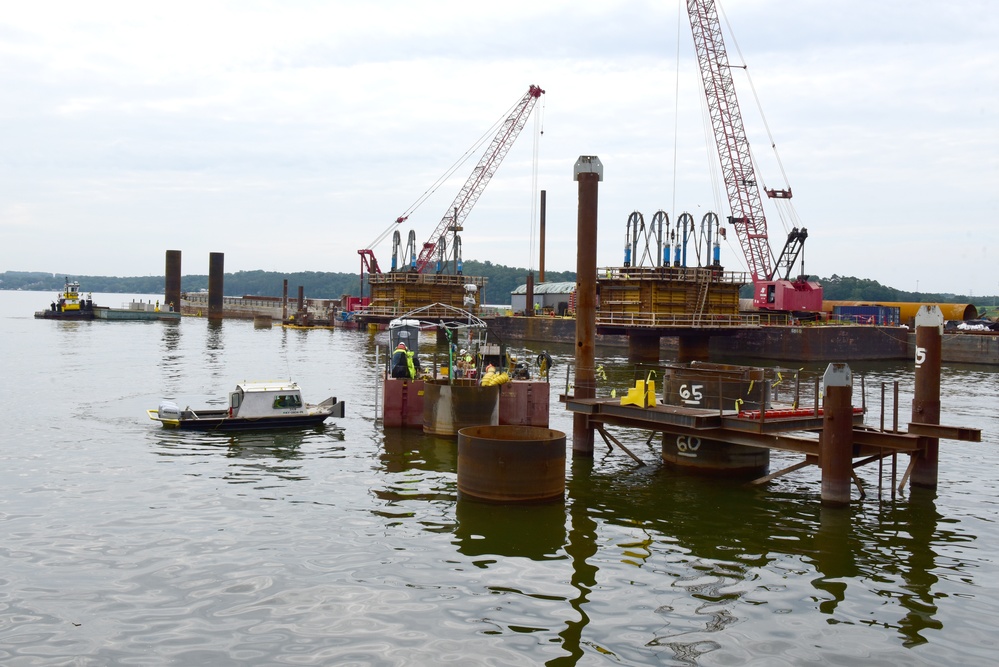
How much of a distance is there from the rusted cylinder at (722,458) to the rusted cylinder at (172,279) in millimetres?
123345

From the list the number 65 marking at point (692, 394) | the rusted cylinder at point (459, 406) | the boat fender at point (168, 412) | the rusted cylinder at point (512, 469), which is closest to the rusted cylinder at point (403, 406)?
the rusted cylinder at point (459, 406)

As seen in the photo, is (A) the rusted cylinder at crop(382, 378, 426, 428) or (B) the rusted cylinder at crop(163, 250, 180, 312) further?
(B) the rusted cylinder at crop(163, 250, 180, 312)

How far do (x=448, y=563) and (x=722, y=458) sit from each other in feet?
35.1

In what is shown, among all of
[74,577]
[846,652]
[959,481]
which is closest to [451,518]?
[74,577]

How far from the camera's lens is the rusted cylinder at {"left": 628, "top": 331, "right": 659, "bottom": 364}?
75.0 metres

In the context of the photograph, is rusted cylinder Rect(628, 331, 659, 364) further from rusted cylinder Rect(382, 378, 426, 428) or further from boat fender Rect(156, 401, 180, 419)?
boat fender Rect(156, 401, 180, 419)

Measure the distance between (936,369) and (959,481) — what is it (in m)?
4.71

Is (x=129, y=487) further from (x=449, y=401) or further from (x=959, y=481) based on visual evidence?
(x=959, y=481)

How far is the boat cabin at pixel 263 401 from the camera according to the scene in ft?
105

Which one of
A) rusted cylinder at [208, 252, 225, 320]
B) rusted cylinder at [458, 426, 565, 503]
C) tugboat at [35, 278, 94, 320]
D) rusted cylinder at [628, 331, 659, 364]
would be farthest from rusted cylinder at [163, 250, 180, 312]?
rusted cylinder at [458, 426, 565, 503]

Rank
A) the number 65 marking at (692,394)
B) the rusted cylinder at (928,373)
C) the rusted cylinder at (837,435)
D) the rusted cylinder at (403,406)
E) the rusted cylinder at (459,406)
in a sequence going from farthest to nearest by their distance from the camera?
1. the rusted cylinder at (403,406)
2. the rusted cylinder at (459,406)
3. the number 65 marking at (692,394)
4. the rusted cylinder at (928,373)
5. the rusted cylinder at (837,435)

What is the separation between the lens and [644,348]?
7556 cm

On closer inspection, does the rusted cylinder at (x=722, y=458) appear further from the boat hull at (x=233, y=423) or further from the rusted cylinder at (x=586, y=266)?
the boat hull at (x=233, y=423)

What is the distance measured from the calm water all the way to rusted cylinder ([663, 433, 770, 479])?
0.63m
